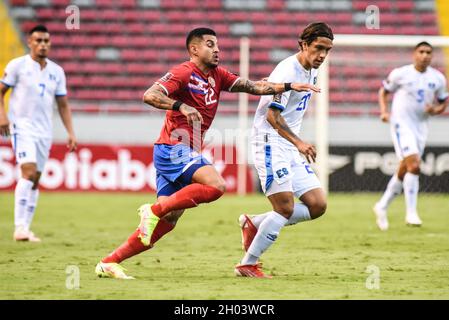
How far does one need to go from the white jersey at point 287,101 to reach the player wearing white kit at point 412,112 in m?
4.62

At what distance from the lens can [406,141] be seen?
11734 millimetres

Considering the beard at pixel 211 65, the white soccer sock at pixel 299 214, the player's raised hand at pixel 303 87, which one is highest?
the beard at pixel 211 65

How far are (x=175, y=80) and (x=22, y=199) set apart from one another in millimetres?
3976

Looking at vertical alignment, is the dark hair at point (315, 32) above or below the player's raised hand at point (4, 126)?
above

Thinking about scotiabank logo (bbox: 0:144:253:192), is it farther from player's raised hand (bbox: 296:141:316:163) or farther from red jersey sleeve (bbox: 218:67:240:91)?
player's raised hand (bbox: 296:141:316:163)

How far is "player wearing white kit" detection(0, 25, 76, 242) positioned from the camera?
9.95m

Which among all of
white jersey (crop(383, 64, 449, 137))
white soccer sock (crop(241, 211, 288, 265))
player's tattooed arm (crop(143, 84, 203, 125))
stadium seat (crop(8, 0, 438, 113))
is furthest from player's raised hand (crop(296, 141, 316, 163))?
stadium seat (crop(8, 0, 438, 113))

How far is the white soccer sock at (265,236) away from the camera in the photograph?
23.1ft

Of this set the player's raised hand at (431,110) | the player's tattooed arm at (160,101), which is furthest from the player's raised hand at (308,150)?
the player's raised hand at (431,110)

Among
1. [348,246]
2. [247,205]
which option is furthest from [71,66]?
[348,246]

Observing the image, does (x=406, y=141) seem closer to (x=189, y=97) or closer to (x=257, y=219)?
(x=257, y=219)

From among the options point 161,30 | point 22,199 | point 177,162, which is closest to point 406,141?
point 22,199

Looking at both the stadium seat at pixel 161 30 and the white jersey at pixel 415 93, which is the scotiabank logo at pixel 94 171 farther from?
the white jersey at pixel 415 93

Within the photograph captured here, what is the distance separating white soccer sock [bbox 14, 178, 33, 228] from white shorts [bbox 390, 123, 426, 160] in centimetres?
488
